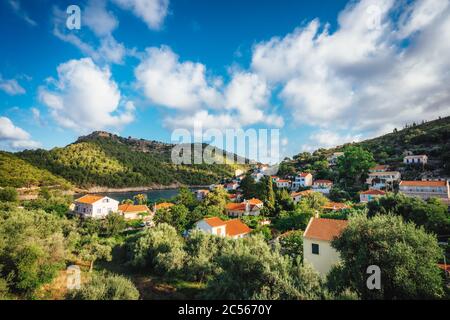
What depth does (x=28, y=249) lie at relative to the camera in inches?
680

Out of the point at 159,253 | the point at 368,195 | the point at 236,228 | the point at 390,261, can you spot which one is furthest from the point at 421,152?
the point at 159,253

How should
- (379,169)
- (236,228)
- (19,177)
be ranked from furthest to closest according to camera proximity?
1. (19,177)
2. (379,169)
3. (236,228)

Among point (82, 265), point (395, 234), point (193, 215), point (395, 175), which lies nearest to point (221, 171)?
point (395, 175)

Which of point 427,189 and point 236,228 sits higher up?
point 427,189

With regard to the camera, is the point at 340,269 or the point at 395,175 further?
the point at 395,175

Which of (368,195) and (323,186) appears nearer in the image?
(368,195)

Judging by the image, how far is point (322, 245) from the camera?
1877cm

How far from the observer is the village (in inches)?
750

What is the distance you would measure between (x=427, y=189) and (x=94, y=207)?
63790 mm

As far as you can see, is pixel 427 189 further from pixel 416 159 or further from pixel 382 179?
pixel 416 159

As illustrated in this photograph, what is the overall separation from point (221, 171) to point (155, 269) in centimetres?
16884

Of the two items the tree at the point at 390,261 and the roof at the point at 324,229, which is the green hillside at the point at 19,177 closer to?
the roof at the point at 324,229

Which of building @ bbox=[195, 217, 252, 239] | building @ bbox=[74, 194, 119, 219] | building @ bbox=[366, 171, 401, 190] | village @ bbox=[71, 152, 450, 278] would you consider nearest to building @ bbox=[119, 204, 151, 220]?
village @ bbox=[71, 152, 450, 278]
